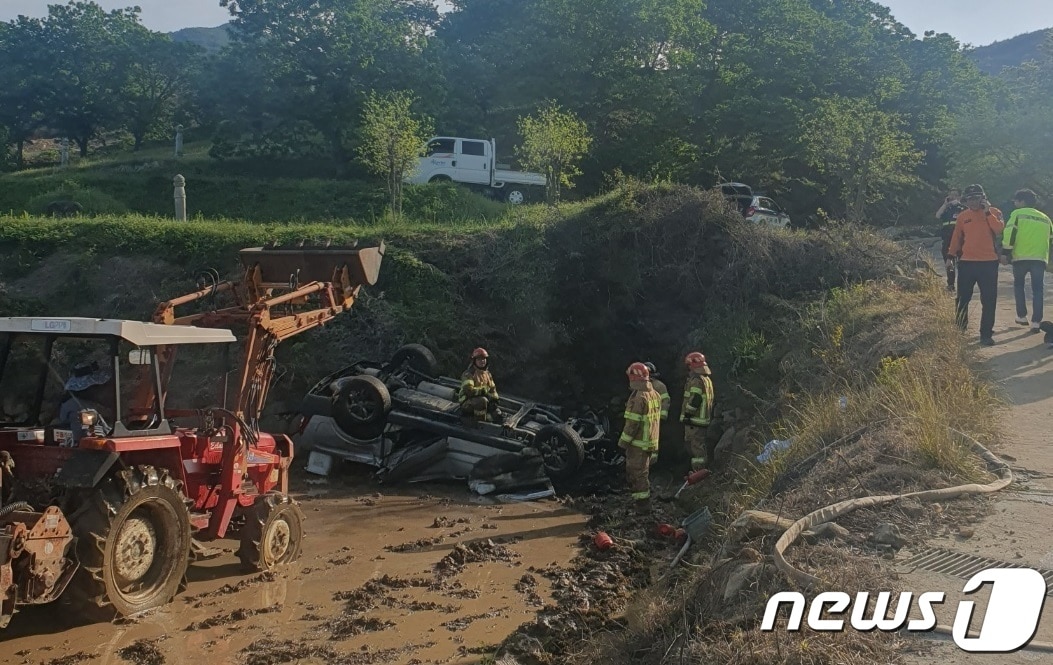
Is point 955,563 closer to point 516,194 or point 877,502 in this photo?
point 877,502

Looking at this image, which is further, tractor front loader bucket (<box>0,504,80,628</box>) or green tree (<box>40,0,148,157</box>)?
green tree (<box>40,0,148,157</box>)

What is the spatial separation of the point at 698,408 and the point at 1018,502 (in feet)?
19.1

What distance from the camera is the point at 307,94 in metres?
34.4

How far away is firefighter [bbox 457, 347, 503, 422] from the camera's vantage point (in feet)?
42.1

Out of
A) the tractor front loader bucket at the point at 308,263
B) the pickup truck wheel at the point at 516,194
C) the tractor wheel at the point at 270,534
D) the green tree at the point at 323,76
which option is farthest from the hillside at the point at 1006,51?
the tractor wheel at the point at 270,534

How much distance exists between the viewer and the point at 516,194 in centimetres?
2842

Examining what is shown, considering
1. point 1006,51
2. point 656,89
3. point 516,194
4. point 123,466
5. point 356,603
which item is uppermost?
point 1006,51

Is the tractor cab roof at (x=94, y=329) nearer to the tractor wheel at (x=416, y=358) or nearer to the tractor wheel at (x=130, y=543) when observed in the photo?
the tractor wheel at (x=130, y=543)

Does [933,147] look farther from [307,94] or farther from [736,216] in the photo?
[307,94]

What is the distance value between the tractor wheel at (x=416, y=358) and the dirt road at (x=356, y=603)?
3743 mm

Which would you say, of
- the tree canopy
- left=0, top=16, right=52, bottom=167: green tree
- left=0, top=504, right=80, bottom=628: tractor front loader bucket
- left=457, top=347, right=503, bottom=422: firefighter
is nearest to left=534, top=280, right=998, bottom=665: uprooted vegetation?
left=457, top=347, right=503, bottom=422: firefighter

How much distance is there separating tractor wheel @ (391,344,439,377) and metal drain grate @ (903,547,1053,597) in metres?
10.0

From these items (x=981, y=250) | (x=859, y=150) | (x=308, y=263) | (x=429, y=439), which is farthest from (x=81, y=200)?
(x=981, y=250)

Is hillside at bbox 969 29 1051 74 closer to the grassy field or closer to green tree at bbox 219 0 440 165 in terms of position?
green tree at bbox 219 0 440 165
